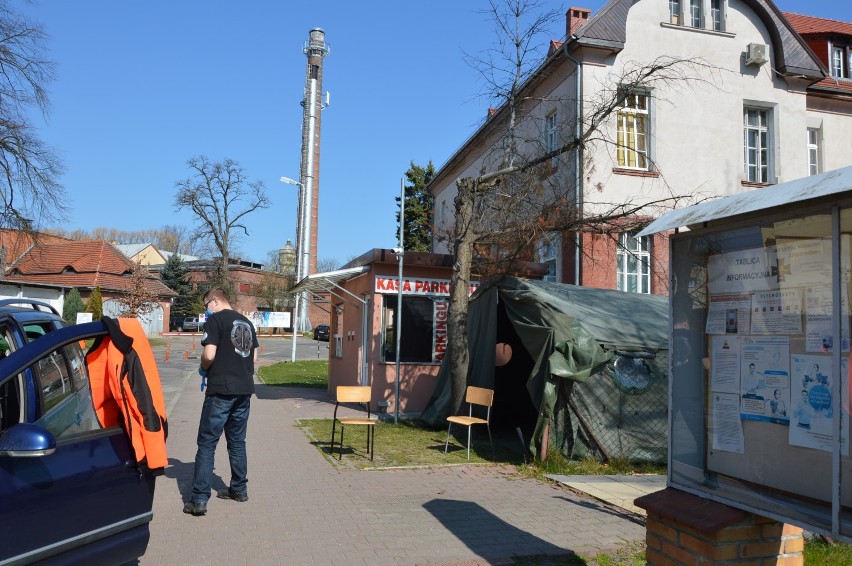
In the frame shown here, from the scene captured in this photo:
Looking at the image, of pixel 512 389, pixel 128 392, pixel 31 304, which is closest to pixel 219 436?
pixel 31 304

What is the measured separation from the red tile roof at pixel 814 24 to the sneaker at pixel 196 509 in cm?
2485

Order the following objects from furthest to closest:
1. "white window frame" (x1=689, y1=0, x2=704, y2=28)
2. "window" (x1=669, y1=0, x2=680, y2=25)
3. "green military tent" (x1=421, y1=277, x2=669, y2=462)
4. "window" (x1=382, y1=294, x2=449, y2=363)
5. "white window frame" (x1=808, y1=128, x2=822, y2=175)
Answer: "white window frame" (x1=808, y1=128, x2=822, y2=175)
"white window frame" (x1=689, y1=0, x2=704, y2=28)
"window" (x1=669, y1=0, x2=680, y2=25)
"window" (x1=382, y1=294, x2=449, y2=363)
"green military tent" (x1=421, y1=277, x2=669, y2=462)

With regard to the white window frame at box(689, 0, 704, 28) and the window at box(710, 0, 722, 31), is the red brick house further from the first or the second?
the window at box(710, 0, 722, 31)

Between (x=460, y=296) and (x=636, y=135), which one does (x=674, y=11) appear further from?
(x=460, y=296)

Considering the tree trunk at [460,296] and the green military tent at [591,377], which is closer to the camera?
the green military tent at [591,377]

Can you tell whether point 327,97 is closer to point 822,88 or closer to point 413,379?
point 822,88

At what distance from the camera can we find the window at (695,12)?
18.1m

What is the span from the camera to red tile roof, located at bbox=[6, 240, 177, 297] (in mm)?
55219

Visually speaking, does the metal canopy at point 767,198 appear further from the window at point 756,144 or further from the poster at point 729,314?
the window at point 756,144

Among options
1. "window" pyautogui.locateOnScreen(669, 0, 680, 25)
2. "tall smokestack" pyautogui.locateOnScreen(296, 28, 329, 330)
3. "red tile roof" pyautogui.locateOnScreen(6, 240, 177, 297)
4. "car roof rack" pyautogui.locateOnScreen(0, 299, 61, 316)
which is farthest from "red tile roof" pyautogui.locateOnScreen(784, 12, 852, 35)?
"red tile roof" pyautogui.locateOnScreen(6, 240, 177, 297)

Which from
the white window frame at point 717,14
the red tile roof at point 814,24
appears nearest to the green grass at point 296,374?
the white window frame at point 717,14

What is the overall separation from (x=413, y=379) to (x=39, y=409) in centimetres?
1031

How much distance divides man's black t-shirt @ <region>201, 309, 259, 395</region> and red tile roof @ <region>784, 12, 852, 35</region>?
23.9m

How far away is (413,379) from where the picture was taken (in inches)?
546
